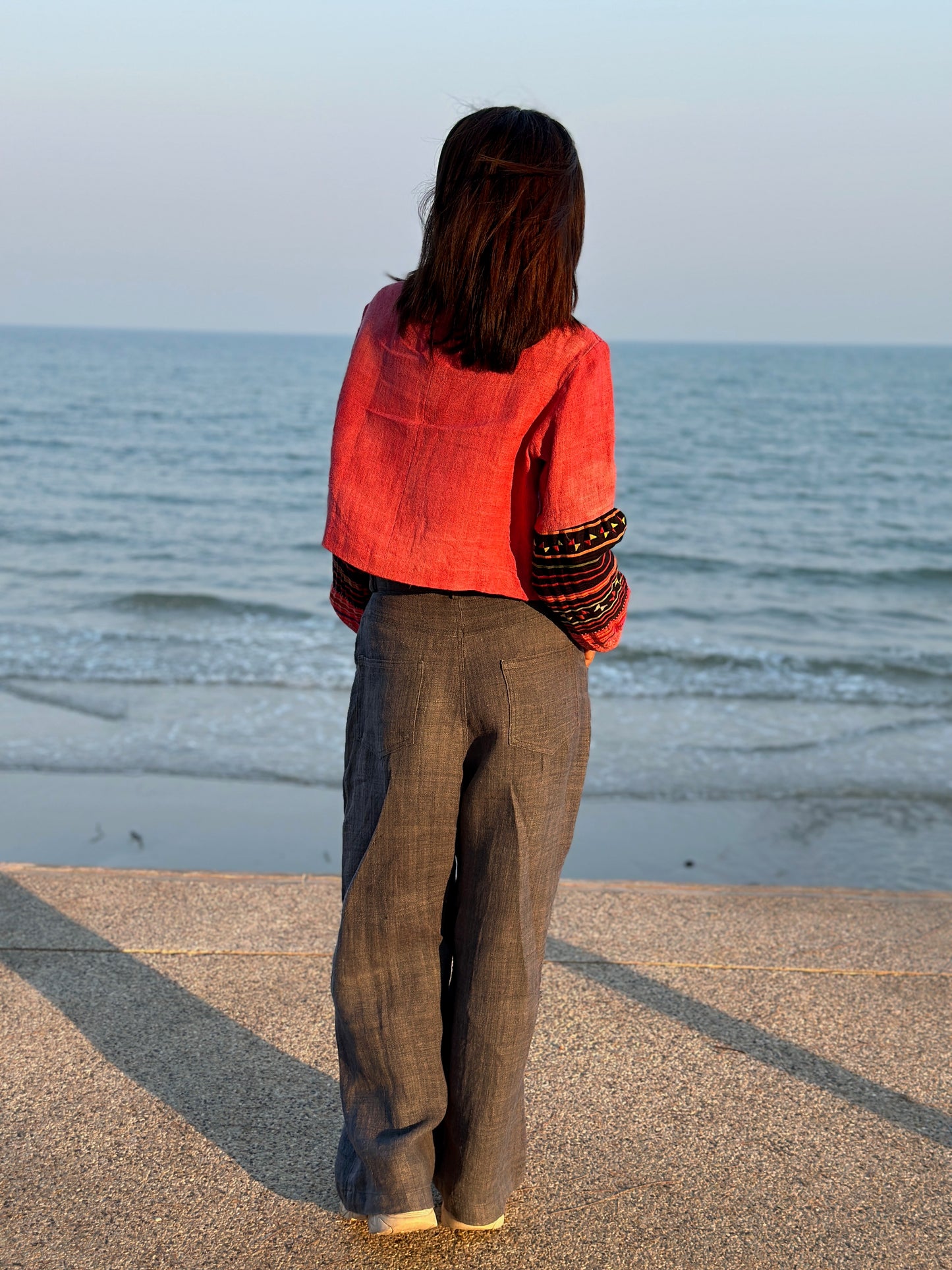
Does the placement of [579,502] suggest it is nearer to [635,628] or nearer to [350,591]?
[350,591]

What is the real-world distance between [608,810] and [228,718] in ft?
9.19

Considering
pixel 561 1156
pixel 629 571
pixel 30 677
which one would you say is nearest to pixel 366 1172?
pixel 561 1156

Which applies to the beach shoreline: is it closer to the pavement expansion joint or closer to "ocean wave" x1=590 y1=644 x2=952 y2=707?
the pavement expansion joint

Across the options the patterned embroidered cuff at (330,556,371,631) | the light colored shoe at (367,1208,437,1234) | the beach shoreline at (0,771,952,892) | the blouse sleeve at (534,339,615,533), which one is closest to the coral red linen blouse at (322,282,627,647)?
the blouse sleeve at (534,339,615,533)

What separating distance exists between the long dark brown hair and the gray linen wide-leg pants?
420mm

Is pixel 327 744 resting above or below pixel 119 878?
below

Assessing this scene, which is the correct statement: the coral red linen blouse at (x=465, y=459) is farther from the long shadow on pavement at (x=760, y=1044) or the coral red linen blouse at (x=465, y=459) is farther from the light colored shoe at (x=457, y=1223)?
the long shadow on pavement at (x=760, y=1044)

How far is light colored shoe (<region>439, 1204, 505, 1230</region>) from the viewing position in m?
1.98

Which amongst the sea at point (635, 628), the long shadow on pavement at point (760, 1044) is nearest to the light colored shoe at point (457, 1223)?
the long shadow on pavement at point (760, 1044)

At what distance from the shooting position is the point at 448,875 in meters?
1.85

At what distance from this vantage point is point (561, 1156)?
2262mm

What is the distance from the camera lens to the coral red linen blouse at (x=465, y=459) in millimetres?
1630

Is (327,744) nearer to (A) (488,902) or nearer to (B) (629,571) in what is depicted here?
(A) (488,902)

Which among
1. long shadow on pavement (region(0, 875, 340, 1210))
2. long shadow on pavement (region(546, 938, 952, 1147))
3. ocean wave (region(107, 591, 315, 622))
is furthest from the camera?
ocean wave (region(107, 591, 315, 622))
